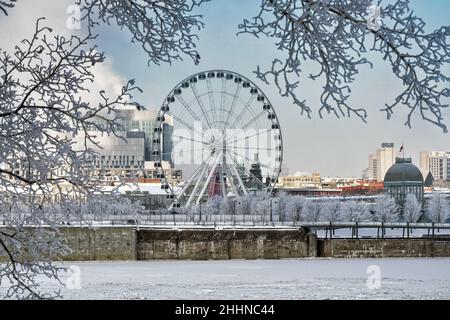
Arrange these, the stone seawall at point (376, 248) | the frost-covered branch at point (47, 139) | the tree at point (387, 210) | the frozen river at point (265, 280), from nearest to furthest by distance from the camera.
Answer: the frost-covered branch at point (47, 139) → the frozen river at point (265, 280) → the stone seawall at point (376, 248) → the tree at point (387, 210)

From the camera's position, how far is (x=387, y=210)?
62219 millimetres

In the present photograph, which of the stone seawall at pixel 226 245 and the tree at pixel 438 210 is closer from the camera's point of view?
the stone seawall at pixel 226 245

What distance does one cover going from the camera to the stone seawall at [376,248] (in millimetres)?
32562

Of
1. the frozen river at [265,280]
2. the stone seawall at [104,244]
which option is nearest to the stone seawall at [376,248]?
the frozen river at [265,280]

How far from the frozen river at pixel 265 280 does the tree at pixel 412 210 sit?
108 feet

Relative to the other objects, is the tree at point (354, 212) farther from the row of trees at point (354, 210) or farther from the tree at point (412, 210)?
the tree at point (412, 210)

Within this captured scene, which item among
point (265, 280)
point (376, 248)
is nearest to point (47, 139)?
point (265, 280)

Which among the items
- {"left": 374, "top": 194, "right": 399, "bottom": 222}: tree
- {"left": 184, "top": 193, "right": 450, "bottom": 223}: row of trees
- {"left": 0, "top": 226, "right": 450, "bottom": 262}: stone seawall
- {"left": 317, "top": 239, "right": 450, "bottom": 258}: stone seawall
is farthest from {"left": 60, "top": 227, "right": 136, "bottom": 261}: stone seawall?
{"left": 374, "top": 194, "right": 399, "bottom": 222}: tree

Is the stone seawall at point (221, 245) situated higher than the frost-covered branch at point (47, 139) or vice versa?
the frost-covered branch at point (47, 139)

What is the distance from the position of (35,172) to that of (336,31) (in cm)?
172

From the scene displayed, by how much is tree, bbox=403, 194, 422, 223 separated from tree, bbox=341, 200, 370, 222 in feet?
9.80

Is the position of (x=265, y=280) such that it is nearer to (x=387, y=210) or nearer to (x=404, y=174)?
(x=387, y=210)

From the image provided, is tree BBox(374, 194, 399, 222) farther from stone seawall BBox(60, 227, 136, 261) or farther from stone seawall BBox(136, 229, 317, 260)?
stone seawall BBox(60, 227, 136, 261)
